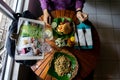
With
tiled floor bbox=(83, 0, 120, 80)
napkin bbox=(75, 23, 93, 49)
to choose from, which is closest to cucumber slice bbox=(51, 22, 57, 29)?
napkin bbox=(75, 23, 93, 49)

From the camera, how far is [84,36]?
136cm

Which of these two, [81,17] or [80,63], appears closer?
[80,63]

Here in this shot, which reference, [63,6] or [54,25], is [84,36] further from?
[63,6]

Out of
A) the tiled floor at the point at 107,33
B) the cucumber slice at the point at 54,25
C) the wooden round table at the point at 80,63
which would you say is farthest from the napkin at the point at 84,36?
the tiled floor at the point at 107,33

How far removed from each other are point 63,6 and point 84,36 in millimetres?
375

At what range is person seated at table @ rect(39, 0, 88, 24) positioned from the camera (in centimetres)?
145

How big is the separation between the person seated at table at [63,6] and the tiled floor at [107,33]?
2.26 feet

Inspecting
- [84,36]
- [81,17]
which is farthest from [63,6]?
[84,36]

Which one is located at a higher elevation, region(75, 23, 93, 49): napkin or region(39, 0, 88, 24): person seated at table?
region(39, 0, 88, 24): person seated at table

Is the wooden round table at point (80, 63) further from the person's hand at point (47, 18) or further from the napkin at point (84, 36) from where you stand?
the person's hand at point (47, 18)

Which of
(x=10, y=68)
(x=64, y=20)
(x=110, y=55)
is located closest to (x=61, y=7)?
(x=64, y=20)

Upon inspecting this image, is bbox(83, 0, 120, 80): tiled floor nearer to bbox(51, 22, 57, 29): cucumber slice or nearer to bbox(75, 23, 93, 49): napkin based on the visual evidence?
bbox(75, 23, 93, 49): napkin

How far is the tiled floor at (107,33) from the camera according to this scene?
1.96 m

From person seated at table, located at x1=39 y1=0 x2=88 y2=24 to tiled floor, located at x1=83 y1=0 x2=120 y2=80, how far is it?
2.26 feet
